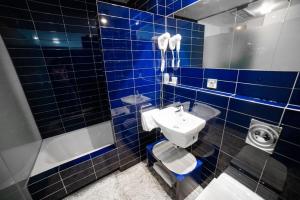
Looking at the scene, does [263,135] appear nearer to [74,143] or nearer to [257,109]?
[257,109]

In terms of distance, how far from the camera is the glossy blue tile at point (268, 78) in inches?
31.3

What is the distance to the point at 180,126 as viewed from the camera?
1.15 meters

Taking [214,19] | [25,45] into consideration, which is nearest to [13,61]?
[25,45]

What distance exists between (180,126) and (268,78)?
757 mm

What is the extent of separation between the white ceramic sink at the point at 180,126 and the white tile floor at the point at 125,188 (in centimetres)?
75

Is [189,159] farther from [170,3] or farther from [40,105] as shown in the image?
[40,105]

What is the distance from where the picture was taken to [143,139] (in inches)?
72.6

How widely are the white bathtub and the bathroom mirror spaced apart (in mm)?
1799

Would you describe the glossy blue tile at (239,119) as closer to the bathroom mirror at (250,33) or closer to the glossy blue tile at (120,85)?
the bathroom mirror at (250,33)

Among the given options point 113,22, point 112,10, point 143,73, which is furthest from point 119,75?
point 112,10

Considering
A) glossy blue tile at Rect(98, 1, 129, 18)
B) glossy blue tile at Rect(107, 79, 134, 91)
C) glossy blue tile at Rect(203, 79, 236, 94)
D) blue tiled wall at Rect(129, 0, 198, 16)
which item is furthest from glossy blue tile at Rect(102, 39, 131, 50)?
glossy blue tile at Rect(203, 79, 236, 94)

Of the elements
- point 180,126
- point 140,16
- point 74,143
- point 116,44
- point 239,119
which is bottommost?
point 74,143

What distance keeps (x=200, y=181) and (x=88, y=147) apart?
179 centimetres

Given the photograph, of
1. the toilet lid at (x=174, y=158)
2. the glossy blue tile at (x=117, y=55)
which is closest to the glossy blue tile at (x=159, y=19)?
the glossy blue tile at (x=117, y=55)
